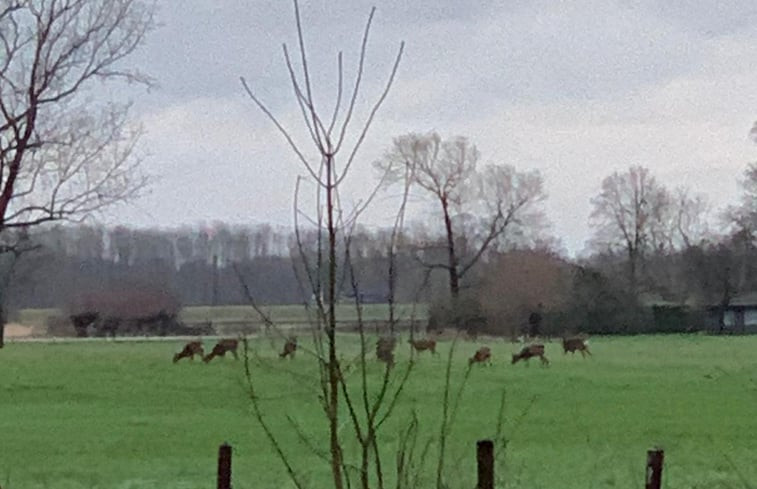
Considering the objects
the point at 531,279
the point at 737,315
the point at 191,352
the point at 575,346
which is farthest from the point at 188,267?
the point at 737,315

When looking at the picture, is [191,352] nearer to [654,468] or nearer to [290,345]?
[654,468]

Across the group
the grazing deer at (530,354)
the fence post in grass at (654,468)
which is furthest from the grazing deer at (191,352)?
the fence post in grass at (654,468)

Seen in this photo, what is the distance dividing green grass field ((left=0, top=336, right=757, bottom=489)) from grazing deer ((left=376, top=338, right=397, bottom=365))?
10 cm

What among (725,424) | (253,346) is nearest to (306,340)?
(253,346)

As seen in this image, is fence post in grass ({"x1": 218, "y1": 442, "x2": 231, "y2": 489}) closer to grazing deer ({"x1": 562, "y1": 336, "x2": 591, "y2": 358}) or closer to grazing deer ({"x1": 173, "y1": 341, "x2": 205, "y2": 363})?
grazing deer ({"x1": 173, "y1": 341, "x2": 205, "y2": 363})

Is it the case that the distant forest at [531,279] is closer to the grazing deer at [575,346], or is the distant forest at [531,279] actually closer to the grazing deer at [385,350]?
the grazing deer at [575,346]

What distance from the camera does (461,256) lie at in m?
71.1

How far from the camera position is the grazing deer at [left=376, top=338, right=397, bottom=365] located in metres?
4.92

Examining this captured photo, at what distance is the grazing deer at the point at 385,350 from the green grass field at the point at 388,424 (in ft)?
0.32

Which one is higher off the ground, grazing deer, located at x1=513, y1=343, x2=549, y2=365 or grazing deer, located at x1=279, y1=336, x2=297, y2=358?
grazing deer, located at x1=279, y1=336, x2=297, y2=358

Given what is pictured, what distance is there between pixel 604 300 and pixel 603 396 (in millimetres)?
42108

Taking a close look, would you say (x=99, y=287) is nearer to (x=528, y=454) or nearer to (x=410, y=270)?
(x=528, y=454)

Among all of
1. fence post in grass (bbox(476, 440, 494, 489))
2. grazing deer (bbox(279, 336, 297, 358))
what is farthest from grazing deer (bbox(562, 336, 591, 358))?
grazing deer (bbox(279, 336, 297, 358))

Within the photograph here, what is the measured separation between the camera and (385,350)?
4949mm
